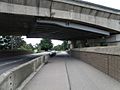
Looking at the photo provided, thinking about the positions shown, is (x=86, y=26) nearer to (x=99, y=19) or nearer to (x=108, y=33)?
(x=99, y=19)

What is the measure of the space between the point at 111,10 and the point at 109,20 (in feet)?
6.20

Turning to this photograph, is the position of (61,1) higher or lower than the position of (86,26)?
higher

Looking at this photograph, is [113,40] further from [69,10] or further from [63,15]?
[63,15]

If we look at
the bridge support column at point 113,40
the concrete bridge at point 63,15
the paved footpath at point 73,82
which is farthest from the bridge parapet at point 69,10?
the paved footpath at point 73,82

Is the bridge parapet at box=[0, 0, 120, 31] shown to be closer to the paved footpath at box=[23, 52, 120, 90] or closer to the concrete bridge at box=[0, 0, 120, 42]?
the concrete bridge at box=[0, 0, 120, 42]

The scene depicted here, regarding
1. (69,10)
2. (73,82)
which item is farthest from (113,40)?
(73,82)

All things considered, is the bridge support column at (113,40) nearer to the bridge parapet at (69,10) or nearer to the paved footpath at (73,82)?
the bridge parapet at (69,10)

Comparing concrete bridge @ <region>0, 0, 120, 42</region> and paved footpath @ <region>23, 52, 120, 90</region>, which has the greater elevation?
concrete bridge @ <region>0, 0, 120, 42</region>

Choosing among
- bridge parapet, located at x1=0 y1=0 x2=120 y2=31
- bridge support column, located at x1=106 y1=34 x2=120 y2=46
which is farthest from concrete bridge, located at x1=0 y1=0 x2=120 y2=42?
bridge support column, located at x1=106 y1=34 x2=120 y2=46

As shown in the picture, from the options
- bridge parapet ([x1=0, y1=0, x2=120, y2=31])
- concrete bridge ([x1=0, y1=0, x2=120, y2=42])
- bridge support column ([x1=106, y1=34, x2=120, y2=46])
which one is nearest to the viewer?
bridge parapet ([x1=0, y1=0, x2=120, y2=31])

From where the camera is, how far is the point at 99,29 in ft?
135

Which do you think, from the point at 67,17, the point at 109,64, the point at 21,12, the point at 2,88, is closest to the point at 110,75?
the point at 109,64

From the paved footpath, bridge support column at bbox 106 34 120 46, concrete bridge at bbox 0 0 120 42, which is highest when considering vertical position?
concrete bridge at bbox 0 0 120 42

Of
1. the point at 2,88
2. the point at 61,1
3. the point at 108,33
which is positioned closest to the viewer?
the point at 2,88
